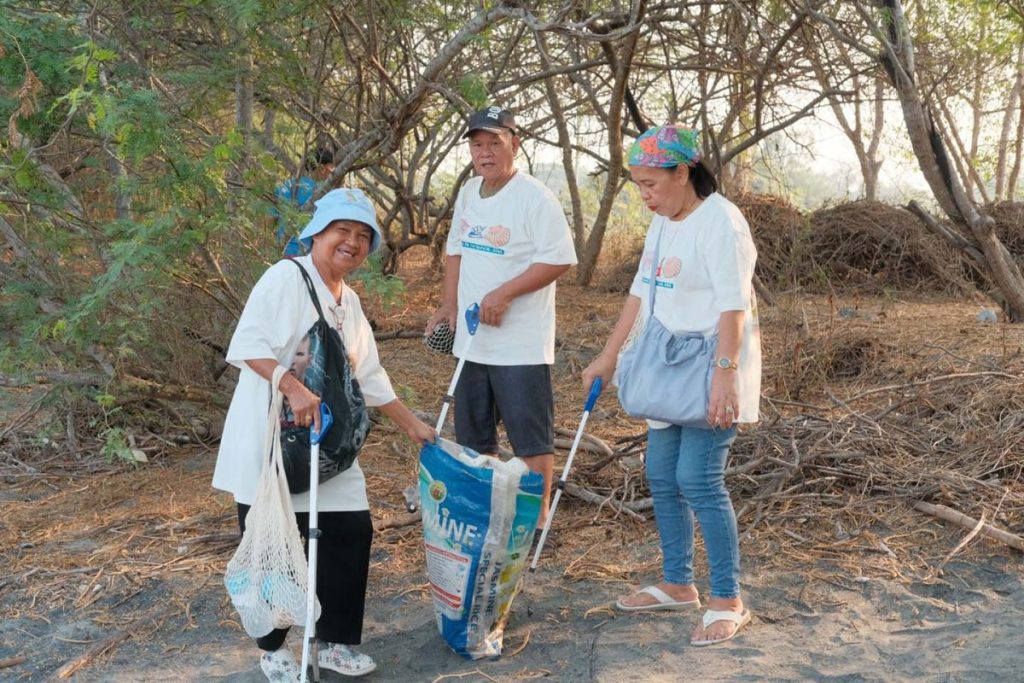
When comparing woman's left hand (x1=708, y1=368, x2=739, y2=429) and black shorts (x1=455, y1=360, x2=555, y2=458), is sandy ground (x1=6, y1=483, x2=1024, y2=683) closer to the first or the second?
black shorts (x1=455, y1=360, x2=555, y2=458)

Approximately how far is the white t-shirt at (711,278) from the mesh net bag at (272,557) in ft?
4.19

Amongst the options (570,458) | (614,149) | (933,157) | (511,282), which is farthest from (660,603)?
(614,149)

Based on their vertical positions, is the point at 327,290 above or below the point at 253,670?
above

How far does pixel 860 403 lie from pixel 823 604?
2605 millimetres

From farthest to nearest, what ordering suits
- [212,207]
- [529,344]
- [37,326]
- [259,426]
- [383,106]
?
[383,106], [37,326], [212,207], [529,344], [259,426]

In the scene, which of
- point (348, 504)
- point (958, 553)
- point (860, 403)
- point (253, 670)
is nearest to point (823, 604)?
point (958, 553)

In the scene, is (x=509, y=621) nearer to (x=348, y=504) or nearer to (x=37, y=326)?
(x=348, y=504)

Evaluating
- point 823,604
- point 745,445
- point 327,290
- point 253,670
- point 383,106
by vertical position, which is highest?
point 383,106

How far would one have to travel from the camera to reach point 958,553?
13.8ft

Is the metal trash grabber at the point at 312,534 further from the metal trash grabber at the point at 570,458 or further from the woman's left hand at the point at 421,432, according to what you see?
the metal trash grabber at the point at 570,458

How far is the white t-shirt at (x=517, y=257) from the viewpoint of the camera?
162 inches

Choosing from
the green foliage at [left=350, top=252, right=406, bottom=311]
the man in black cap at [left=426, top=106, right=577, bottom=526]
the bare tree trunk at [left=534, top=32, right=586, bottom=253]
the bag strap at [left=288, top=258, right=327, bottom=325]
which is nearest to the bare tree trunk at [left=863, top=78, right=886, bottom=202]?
the bare tree trunk at [left=534, top=32, right=586, bottom=253]

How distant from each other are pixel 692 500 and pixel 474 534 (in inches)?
28.5

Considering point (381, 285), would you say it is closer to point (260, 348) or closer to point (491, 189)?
point (491, 189)
